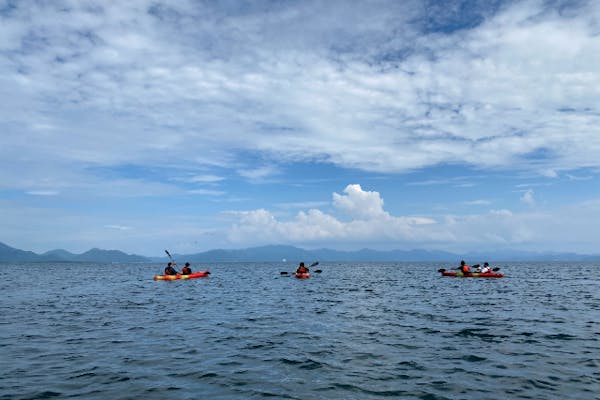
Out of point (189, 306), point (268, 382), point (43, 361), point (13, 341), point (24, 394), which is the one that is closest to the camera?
point (24, 394)

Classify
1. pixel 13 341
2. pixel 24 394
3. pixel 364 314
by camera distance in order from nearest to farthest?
pixel 24 394, pixel 13 341, pixel 364 314

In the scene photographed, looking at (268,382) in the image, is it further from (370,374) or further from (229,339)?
(229,339)

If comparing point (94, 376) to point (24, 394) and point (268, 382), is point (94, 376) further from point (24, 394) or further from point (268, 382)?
point (268, 382)

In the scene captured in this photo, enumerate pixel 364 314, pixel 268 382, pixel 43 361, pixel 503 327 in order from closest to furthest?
pixel 268 382
pixel 43 361
pixel 503 327
pixel 364 314

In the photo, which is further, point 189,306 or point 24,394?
point 189,306

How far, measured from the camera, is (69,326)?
22.4 m

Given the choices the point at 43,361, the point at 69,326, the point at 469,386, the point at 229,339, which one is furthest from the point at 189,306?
the point at 469,386

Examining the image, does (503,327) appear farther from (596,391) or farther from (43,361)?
(43,361)

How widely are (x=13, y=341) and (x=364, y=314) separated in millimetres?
18742

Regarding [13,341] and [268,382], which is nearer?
[268,382]

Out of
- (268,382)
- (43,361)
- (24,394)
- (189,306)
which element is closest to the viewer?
(24,394)

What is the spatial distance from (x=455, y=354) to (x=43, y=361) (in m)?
15.6

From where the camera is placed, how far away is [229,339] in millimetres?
19266

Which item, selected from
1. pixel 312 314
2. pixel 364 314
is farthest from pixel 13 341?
pixel 364 314
